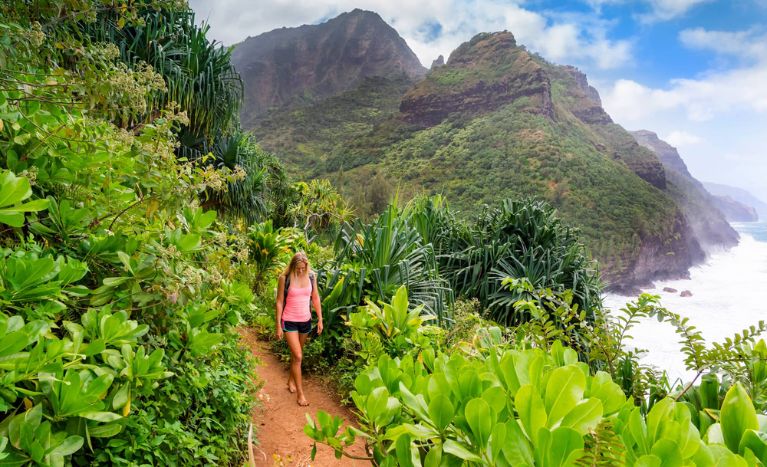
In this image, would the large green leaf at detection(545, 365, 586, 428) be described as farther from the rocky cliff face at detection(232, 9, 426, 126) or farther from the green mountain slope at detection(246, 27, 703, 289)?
the rocky cliff face at detection(232, 9, 426, 126)

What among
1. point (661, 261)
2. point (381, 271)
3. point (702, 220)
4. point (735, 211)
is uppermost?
point (735, 211)

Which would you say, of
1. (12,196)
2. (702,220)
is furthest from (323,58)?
(12,196)

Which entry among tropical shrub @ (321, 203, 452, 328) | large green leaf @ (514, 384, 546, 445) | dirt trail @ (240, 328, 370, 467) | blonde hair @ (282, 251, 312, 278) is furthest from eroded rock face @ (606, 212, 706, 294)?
large green leaf @ (514, 384, 546, 445)

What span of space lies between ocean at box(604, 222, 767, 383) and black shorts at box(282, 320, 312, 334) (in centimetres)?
1290

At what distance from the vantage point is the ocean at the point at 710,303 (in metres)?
19.8

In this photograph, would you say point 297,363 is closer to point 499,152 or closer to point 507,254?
point 507,254

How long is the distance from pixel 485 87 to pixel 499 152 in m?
16.5

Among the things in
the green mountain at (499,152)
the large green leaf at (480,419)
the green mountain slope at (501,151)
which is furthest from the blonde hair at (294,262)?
the green mountain slope at (501,151)

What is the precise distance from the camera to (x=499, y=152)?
36250mm

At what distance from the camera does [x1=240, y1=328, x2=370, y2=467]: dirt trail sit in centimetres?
269

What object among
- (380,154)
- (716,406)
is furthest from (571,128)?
(716,406)

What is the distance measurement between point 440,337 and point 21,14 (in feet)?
11.6

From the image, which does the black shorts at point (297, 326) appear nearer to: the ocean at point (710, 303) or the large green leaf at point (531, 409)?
the large green leaf at point (531, 409)

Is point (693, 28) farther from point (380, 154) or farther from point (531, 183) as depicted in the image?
point (380, 154)
